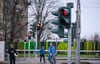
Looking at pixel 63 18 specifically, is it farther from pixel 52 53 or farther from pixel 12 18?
pixel 12 18

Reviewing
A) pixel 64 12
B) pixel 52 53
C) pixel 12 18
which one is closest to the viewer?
pixel 64 12

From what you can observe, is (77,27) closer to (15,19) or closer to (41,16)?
(15,19)

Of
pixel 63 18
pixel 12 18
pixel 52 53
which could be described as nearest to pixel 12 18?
pixel 12 18

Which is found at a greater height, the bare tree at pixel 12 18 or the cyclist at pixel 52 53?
the bare tree at pixel 12 18

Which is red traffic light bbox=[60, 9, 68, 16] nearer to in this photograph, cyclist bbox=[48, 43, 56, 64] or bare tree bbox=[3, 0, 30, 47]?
cyclist bbox=[48, 43, 56, 64]

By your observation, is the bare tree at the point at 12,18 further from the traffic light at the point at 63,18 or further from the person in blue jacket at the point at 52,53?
the traffic light at the point at 63,18

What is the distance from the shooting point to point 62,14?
12.7 m

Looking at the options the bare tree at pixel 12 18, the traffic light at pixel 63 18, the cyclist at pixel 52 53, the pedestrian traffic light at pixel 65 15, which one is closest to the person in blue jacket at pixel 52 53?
the cyclist at pixel 52 53

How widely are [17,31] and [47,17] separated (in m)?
14.6

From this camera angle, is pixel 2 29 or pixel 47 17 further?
pixel 47 17

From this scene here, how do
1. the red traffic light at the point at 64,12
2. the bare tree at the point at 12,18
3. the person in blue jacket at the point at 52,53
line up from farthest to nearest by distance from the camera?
the bare tree at the point at 12,18 → the person in blue jacket at the point at 52,53 → the red traffic light at the point at 64,12

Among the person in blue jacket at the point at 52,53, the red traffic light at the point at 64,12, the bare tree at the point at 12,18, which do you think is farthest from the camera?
the bare tree at the point at 12,18

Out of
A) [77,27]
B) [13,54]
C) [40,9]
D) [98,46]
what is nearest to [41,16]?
[40,9]

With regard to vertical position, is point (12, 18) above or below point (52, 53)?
above
